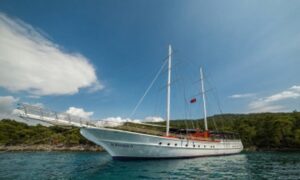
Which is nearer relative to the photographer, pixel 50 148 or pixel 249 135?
pixel 50 148

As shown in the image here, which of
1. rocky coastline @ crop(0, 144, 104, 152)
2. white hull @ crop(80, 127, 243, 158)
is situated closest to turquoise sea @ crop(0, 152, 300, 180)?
white hull @ crop(80, 127, 243, 158)

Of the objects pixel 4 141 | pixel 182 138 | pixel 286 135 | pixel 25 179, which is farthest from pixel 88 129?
pixel 4 141

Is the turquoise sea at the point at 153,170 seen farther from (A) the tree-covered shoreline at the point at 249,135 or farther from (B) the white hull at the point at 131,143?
(A) the tree-covered shoreline at the point at 249,135

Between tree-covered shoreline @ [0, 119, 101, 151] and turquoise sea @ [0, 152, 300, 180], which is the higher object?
tree-covered shoreline @ [0, 119, 101, 151]

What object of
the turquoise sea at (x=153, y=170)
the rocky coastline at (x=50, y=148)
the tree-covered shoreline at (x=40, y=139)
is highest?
the tree-covered shoreline at (x=40, y=139)

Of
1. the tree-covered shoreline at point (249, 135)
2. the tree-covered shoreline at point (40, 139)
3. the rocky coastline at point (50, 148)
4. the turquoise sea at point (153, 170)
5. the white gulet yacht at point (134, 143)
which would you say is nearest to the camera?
the turquoise sea at point (153, 170)

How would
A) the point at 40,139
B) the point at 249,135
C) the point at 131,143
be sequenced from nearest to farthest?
the point at 131,143, the point at 249,135, the point at 40,139

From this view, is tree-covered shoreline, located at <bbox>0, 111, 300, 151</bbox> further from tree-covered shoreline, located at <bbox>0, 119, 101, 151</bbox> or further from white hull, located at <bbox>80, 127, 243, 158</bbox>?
white hull, located at <bbox>80, 127, 243, 158</bbox>

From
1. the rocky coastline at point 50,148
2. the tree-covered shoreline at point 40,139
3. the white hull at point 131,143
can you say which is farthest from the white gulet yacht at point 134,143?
the tree-covered shoreline at point 40,139

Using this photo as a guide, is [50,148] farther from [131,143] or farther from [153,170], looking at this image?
[153,170]

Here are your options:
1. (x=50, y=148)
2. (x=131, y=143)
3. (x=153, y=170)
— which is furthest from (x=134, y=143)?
(x=50, y=148)

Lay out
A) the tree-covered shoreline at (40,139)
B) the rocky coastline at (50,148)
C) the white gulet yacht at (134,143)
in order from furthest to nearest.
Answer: the tree-covered shoreline at (40,139) < the rocky coastline at (50,148) < the white gulet yacht at (134,143)

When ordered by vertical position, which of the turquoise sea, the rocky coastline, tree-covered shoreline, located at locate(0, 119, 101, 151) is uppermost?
tree-covered shoreline, located at locate(0, 119, 101, 151)

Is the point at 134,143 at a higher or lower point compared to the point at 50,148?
higher
